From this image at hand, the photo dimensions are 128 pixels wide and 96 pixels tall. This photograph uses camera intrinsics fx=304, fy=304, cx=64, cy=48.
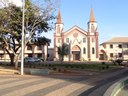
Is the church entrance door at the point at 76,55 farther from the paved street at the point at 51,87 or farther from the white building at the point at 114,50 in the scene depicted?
the paved street at the point at 51,87

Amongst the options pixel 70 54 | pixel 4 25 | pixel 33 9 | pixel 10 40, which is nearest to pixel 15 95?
pixel 33 9

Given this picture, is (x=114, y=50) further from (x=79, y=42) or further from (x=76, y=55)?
(x=79, y=42)

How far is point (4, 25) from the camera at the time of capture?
129ft

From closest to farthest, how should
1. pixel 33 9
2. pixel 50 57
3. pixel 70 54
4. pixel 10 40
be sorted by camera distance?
pixel 33 9 < pixel 10 40 < pixel 70 54 < pixel 50 57

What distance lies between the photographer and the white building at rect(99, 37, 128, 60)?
323 ft

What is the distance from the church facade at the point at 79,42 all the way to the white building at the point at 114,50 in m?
9.02

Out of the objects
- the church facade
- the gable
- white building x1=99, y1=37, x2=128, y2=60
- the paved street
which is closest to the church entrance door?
the church facade

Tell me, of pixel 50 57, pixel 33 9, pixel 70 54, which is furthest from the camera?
pixel 50 57

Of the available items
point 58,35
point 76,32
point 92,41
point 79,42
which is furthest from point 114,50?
point 58,35

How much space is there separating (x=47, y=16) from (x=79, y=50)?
5445 cm

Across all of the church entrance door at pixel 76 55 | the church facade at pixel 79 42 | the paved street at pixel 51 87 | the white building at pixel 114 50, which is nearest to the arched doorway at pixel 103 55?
the white building at pixel 114 50

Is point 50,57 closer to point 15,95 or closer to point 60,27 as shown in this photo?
point 60,27

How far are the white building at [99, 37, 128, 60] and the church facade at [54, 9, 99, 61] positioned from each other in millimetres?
9020

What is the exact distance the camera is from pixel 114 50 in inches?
3937
